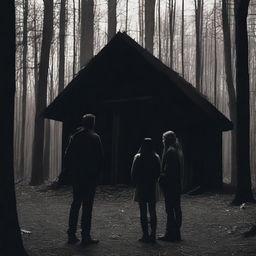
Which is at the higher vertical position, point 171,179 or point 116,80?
point 116,80

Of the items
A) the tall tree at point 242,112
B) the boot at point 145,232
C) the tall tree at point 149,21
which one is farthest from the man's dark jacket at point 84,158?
the tall tree at point 149,21

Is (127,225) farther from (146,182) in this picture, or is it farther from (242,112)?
(242,112)

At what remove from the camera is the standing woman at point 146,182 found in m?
7.58

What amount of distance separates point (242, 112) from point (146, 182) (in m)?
7.23

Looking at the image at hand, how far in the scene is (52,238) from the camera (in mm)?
8266

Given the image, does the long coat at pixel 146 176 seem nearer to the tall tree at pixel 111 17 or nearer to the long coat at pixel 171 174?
the long coat at pixel 171 174

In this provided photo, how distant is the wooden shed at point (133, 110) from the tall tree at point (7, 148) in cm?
1017

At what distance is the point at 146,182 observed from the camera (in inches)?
300

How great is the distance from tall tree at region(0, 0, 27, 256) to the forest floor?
0.79m

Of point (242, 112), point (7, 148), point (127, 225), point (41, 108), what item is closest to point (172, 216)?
point (127, 225)

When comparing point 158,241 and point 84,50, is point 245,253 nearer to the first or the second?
point 158,241

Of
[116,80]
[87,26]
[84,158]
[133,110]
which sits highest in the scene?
[87,26]

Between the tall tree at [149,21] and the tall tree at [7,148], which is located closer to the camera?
the tall tree at [7,148]

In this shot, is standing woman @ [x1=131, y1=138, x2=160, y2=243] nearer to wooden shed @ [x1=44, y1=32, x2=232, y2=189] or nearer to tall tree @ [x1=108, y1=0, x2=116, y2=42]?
wooden shed @ [x1=44, y1=32, x2=232, y2=189]
